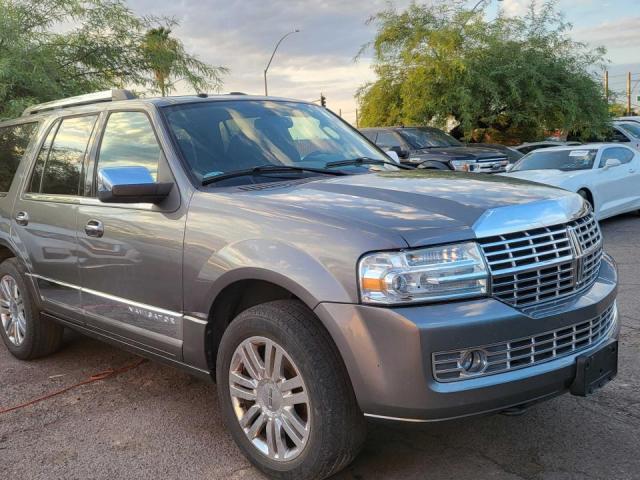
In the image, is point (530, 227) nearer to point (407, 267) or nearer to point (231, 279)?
point (407, 267)

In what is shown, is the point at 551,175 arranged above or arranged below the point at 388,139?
below

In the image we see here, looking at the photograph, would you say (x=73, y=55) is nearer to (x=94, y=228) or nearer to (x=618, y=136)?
(x=94, y=228)

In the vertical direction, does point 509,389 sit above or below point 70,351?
above

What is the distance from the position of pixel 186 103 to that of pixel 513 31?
842 inches

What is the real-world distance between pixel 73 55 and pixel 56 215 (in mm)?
7306

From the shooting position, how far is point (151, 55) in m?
11.2

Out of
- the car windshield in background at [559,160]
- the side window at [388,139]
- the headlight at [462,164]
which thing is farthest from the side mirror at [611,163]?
the side window at [388,139]

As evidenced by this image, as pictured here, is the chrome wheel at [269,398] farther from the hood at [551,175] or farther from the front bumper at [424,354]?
the hood at [551,175]

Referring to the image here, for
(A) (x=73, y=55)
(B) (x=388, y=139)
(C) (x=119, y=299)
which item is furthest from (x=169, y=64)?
(C) (x=119, y=299)

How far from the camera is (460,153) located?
14.1 meters

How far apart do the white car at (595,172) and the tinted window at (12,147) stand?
24.9 feet

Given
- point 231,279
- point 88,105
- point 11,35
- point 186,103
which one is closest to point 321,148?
point 186,103

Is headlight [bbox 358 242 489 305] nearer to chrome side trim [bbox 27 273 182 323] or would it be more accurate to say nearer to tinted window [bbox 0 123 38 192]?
chrome side trim [bbox 27 273 182 323]

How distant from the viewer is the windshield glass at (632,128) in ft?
63.4
